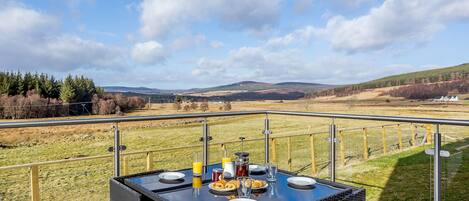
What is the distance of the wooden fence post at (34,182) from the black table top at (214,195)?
1548mm

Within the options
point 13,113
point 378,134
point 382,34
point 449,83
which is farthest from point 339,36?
Result: point 13,113

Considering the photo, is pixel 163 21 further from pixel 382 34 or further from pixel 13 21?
pixel 382 34

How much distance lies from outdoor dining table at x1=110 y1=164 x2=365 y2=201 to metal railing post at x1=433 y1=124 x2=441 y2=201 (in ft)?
2.29

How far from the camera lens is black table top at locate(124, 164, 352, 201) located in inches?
61.3

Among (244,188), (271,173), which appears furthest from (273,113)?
(244,188)

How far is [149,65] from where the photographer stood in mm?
26922

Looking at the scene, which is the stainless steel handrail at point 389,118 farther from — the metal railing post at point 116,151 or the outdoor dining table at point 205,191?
the metal railing post at point 116,151

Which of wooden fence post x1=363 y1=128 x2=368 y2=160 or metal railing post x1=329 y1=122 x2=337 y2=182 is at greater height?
metal railing post x1=329 y1=122 x2=337 y2=182

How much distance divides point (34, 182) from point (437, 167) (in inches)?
132

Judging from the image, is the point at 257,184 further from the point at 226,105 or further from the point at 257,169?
the point at 226,105

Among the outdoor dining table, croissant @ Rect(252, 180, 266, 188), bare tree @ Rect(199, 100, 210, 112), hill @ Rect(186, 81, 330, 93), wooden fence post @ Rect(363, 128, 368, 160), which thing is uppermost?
hill @ Rect(186, 81, 330, 93)

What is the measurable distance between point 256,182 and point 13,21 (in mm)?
20719

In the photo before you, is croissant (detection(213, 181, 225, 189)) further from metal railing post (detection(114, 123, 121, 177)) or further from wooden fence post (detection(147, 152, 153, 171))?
wooden fence post (detection(147, 152, 153, 171))

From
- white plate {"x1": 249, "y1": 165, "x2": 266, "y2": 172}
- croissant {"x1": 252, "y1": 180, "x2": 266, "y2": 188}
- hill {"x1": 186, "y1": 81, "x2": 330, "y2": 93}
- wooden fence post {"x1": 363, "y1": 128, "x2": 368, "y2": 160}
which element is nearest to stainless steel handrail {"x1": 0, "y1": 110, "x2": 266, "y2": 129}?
white plate {"x1": 249, "y1": 165, "x2": 266, "y2": 172}
